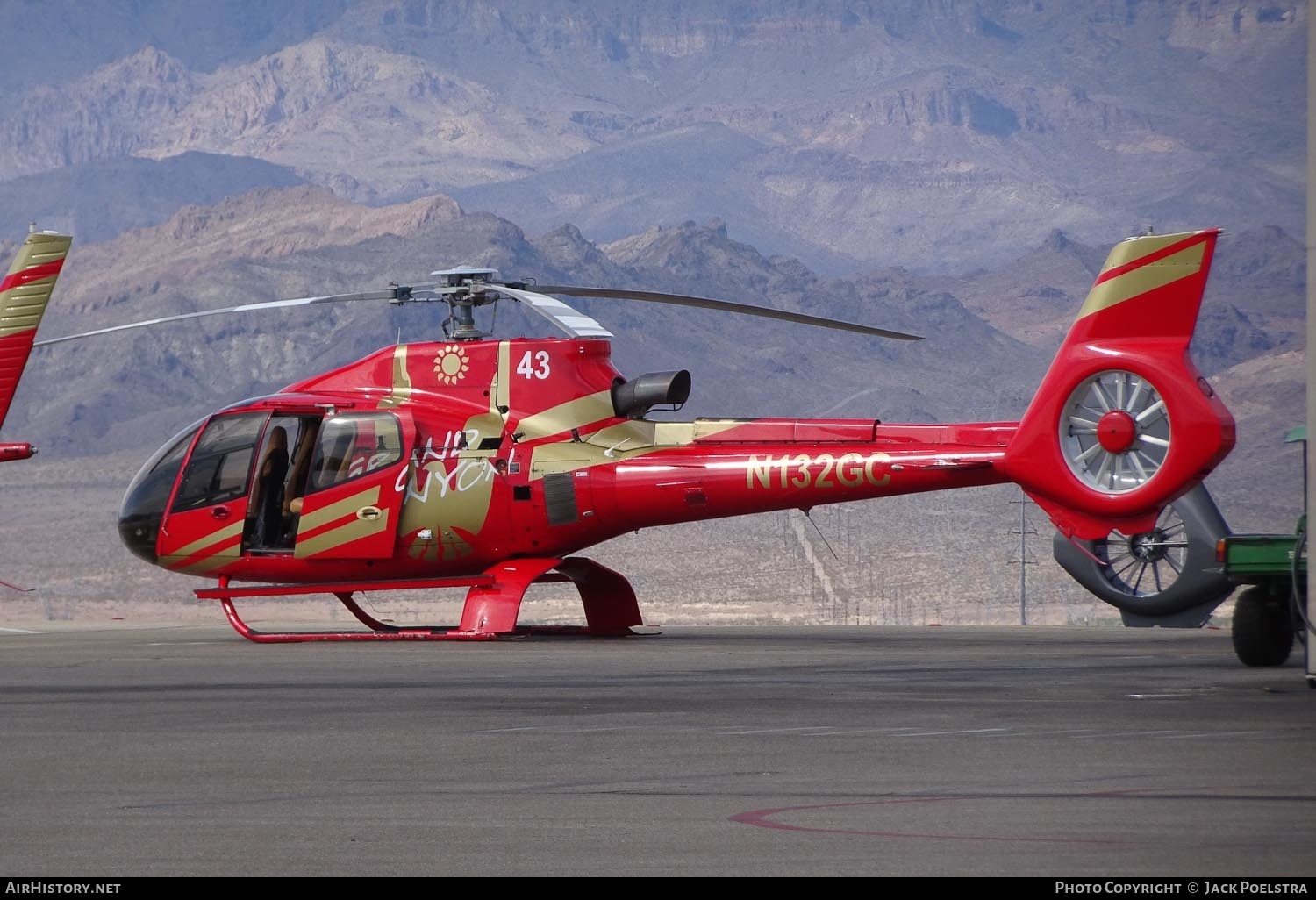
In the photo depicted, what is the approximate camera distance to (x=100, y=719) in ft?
46.0

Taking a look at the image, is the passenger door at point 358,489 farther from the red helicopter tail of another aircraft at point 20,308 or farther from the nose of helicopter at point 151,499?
the red helicopter tail of another aircraft at point 20,308

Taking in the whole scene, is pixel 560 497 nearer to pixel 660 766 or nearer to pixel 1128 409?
pixel 1128 409

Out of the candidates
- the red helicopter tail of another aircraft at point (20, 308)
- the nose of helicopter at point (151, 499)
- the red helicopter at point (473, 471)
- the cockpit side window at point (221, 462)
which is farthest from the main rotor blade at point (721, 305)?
the red helicopter tail of another aircraft at point (20, 308)

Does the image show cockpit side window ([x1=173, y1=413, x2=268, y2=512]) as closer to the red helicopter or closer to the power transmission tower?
the red helicopter

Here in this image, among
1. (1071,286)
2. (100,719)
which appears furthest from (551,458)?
(1071,286)

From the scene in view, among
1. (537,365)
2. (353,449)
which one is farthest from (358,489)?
(537,365)

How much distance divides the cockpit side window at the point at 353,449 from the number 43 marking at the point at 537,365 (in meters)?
1.53

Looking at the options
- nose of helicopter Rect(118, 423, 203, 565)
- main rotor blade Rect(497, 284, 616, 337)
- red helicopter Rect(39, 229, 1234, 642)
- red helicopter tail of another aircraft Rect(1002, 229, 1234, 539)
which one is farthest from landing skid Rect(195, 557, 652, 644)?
red helicopter tail of another aircraft Rect(1002, 229, 1234, 539)

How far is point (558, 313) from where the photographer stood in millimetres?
20016

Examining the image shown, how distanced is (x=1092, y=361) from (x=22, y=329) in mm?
12513

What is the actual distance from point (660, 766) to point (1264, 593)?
7766 millimetres

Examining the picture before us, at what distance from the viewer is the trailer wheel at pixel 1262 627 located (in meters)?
17.2

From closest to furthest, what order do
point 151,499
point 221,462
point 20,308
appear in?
point 221,462 < point 151,499 < point 20,308
